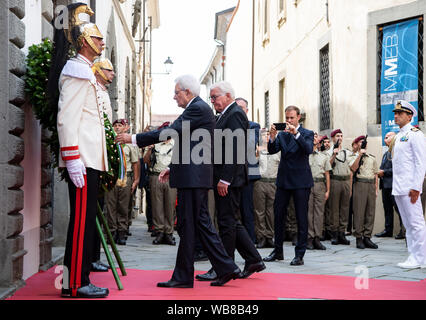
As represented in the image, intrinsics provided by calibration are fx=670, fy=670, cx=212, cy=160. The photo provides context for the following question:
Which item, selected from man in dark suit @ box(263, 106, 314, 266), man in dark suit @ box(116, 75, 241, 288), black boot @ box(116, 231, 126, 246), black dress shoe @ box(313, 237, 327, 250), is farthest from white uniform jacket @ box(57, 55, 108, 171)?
black dress shoe @ box(313, 237, 327, 250)

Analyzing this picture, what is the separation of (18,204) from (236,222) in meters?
2.14

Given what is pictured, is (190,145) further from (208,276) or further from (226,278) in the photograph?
(208,276)

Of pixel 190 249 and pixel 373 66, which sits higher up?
pixel 373 66

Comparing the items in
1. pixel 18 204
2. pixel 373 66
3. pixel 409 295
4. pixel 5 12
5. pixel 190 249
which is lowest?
pixel 409 295

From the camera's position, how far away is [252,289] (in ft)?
19.4

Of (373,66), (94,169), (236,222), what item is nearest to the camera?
(94,169)

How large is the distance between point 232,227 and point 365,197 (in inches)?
192

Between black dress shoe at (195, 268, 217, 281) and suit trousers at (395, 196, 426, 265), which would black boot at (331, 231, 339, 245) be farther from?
black dress shoe at (195, 268, 217, 281)

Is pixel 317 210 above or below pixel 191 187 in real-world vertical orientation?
below

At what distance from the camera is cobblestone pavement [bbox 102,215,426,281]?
23.8 ft

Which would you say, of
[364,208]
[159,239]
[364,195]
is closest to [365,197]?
[364,195]
